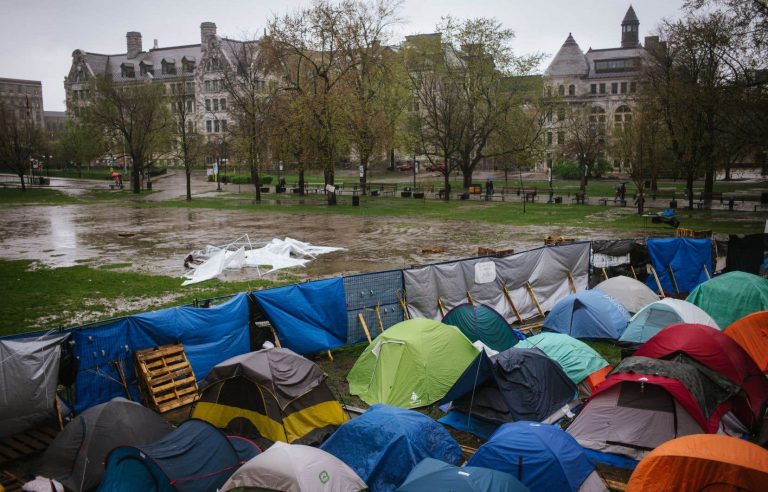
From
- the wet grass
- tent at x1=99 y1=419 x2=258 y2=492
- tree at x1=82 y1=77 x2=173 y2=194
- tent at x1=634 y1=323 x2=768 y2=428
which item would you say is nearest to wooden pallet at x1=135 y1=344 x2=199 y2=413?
tent at x1=99 y1=419 x2=258 y2=492

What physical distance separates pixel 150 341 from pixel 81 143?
67605 mm

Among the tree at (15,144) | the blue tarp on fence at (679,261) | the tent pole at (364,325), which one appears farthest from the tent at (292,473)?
the tree at (15,144)

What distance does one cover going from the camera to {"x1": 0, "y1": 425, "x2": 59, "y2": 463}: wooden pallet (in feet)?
31.4

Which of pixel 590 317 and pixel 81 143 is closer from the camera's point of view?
pixel 590 317

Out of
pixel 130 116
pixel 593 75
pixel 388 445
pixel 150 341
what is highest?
pixel 593 75

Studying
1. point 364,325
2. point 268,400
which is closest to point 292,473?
point 268,400

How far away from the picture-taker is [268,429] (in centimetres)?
988

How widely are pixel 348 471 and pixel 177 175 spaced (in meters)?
78.8

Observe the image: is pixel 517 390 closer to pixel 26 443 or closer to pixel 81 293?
pixel 26 443

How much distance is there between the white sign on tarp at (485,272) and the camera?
16.6 metres

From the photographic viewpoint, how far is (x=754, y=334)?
44.5 feet

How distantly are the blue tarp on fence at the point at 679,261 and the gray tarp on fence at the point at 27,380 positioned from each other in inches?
705

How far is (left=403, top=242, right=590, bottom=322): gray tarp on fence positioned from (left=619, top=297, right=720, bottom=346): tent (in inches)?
149

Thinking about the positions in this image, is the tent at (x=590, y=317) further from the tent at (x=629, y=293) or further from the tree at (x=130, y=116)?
the tree at (x=130, y=116)
